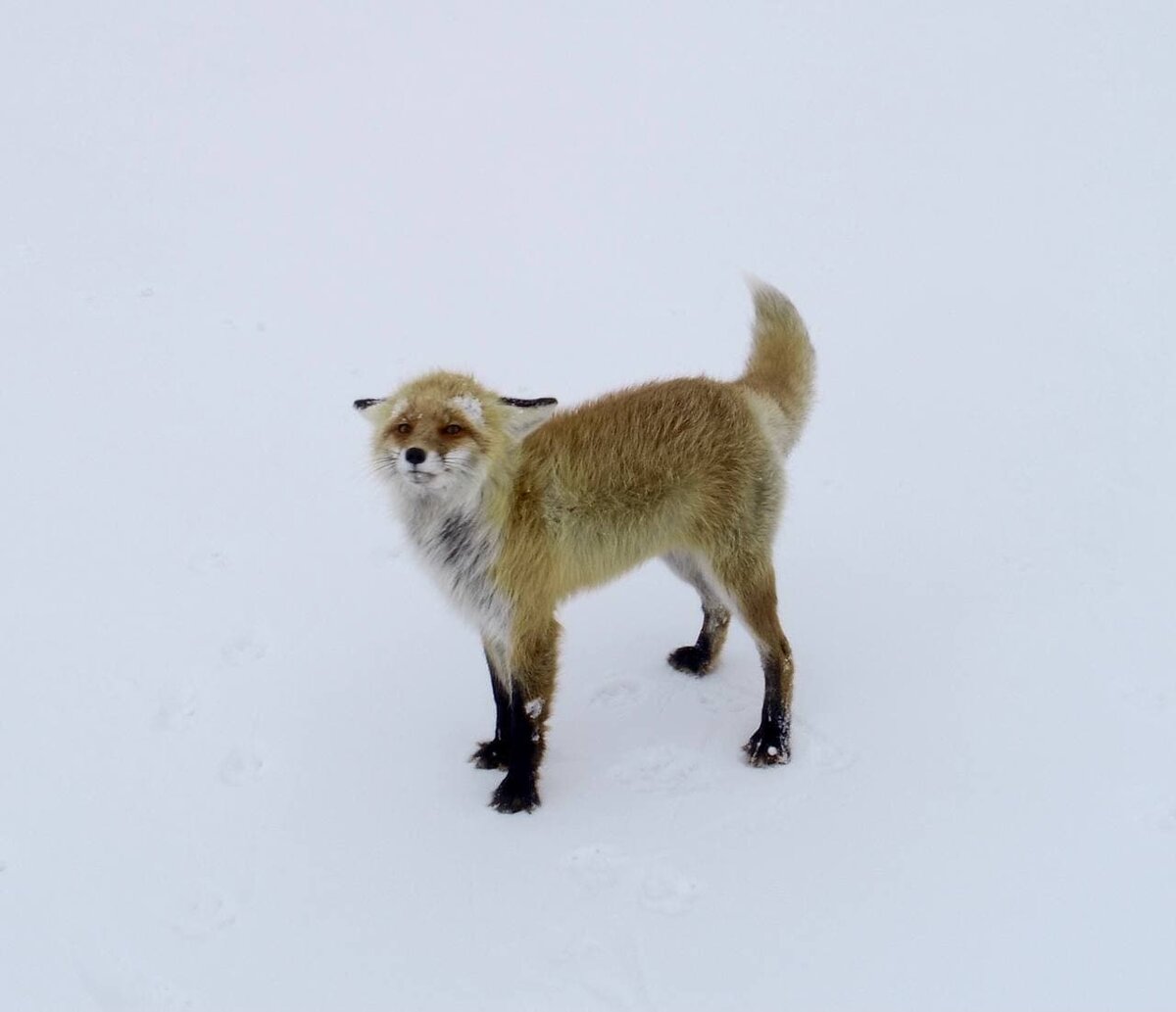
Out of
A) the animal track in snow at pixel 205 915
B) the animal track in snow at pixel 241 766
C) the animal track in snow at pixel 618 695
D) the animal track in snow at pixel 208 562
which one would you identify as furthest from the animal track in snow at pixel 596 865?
the animal track in snow at pixel 208 562

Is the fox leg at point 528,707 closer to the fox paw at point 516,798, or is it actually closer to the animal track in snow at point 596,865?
the fox paw at point 516,798

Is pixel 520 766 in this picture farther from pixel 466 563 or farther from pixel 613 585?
pixel 613 585

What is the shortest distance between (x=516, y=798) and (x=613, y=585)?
1.78 meters

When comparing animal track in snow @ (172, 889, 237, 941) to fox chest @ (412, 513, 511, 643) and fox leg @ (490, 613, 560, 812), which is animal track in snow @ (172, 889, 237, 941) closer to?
fox leg @ (490, 613, 560, 812)

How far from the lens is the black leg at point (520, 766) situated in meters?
4.02

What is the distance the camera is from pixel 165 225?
8805mm

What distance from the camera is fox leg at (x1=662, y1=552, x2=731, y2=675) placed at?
4.70m

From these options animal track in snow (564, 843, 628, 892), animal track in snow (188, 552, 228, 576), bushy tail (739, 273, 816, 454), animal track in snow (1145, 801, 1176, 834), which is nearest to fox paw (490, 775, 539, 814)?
animal track in snow (564, 843, 628, 892)

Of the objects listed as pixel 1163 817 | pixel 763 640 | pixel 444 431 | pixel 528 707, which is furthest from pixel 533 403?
pixel 1163 817

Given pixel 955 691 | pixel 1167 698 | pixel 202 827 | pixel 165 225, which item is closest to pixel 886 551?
pixel 955 691

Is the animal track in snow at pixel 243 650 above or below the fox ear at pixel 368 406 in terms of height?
below

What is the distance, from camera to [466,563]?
3.94m

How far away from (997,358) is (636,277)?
3.06 meters

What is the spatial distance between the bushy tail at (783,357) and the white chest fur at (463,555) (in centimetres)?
159
